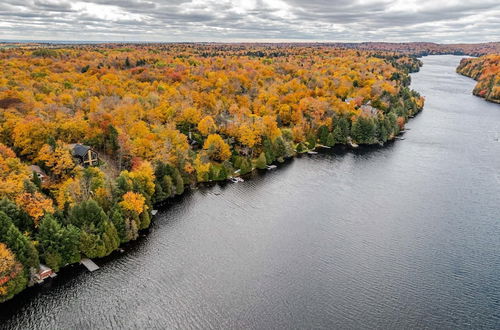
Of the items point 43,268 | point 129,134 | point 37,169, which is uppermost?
point 129,134

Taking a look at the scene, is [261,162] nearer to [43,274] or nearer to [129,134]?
[129,134]

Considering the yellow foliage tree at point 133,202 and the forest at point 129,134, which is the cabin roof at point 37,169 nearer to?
the forest at point 129,134

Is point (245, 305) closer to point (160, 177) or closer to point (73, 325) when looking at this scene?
point (73, 325)

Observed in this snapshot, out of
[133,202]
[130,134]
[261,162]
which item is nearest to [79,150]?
[130,134]

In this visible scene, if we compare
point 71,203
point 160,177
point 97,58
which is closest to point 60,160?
point 71,203

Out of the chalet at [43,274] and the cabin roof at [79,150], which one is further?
the cabin roof at [79,150]

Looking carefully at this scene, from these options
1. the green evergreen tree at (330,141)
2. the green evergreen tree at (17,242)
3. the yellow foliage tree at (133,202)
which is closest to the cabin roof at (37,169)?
the yellow foliage tree at (133,202)
